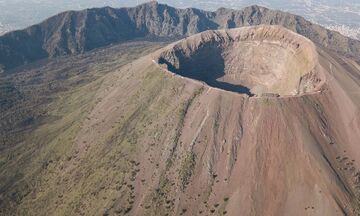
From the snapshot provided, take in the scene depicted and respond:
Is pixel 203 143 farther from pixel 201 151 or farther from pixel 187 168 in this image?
pixel 187 168

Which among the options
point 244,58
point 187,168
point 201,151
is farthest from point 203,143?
point 244,58

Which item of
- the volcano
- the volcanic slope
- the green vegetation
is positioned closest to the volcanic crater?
the volcano

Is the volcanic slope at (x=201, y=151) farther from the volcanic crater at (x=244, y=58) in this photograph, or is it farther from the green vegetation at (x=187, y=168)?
the volcanic crater at (x=244, y=58)

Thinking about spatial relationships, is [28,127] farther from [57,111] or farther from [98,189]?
[98,189]

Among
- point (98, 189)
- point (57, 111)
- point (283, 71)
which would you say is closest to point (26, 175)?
point (98, 189)

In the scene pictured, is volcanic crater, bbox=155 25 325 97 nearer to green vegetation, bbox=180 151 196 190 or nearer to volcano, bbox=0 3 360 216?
volcano, bbox=0 3 360 216

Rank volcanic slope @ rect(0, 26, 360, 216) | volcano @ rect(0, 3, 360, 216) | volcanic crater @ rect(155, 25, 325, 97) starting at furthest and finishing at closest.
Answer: volcanic crater @ rect(155, 25, 325, 97)
volcano @ rect(0, 3, 360, 216)
volcanic slope @ rect(0, 26, 360, 216)

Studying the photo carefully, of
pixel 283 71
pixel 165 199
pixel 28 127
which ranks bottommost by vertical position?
pixel 28 127
